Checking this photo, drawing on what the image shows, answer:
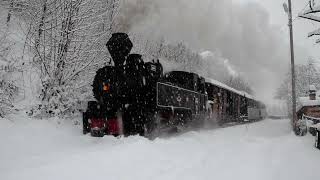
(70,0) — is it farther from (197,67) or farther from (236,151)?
(197,67)

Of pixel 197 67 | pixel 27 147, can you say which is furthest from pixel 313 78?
pixel 27 147

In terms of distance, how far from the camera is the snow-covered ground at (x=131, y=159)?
5855 mm

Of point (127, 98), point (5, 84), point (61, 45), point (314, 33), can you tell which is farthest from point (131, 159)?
point (314, 33)

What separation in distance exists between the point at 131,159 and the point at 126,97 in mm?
4206

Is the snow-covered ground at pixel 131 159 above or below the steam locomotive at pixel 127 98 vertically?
below

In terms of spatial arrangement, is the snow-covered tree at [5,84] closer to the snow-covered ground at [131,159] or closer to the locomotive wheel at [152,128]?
the snow-covered ground at [131,159]

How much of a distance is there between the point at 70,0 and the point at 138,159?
7753mm

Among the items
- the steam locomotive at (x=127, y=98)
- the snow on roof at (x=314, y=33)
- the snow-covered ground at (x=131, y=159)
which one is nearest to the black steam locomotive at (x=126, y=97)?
the steam locomotive at (x=127, y=98)

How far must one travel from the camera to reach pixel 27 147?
9.02m

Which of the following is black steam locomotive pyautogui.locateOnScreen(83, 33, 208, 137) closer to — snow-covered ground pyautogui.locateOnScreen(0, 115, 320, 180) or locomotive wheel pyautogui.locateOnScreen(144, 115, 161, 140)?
locomotive wheel pyautogui.locateOnScreen(144, 115, 161, 140)

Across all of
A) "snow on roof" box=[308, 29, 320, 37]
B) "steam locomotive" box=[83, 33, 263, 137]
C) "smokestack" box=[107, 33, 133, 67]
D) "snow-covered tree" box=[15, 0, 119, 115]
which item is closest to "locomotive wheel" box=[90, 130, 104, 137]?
"steam locomotive" box=[83, 33, 263, 137]

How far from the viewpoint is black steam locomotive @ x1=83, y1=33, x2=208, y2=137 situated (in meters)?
10.5

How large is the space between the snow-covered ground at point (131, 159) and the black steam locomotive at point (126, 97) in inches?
24.7

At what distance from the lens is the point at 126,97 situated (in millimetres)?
11055
